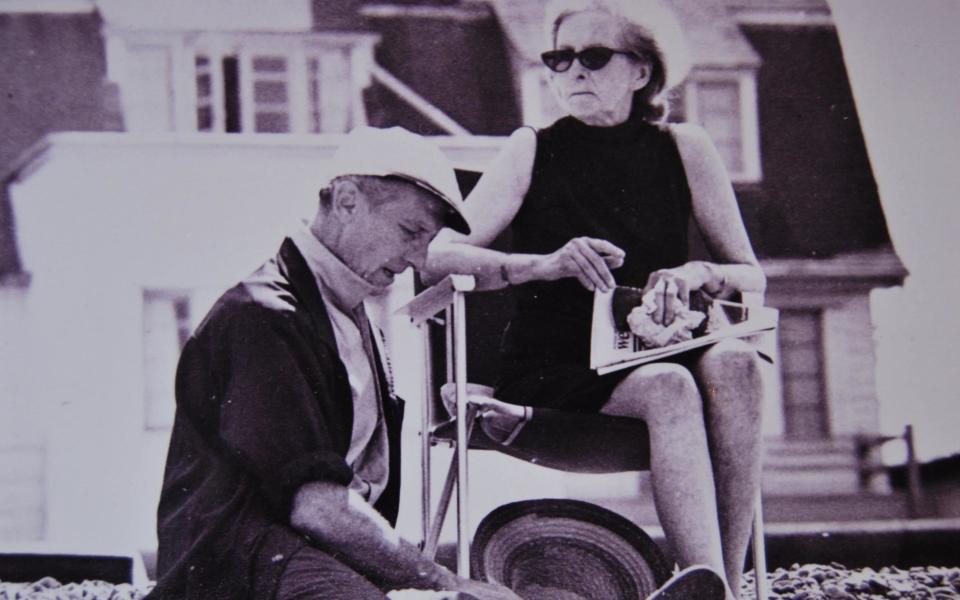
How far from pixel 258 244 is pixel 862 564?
197 cm

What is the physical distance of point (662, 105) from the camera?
3662 mm

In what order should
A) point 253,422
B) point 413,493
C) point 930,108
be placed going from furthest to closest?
point 930,108 < point 413,493 < point 253,422

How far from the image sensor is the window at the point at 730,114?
3.72 metres

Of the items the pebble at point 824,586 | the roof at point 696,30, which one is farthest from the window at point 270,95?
the pebble at point 824,586

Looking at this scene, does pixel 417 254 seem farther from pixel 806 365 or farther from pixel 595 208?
pixel 806 365

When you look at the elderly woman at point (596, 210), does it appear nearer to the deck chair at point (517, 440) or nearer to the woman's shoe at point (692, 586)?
the deck chair at point (517, 440)

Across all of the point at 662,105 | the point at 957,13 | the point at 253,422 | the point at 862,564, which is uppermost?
the point at 957,13

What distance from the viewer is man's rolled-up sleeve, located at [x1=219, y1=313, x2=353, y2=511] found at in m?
2.46

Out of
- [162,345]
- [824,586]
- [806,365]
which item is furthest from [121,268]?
[824,586]

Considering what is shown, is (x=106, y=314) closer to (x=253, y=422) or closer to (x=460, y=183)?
(x=460, y=183)

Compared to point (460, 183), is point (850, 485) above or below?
below

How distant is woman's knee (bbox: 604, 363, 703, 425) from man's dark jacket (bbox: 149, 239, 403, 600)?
2.77 feet

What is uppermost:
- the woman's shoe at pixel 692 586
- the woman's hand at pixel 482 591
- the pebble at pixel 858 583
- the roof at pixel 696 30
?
the roof at pixel 696 30

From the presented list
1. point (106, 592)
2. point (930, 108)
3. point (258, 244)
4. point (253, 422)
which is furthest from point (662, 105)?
point (106, 592)
